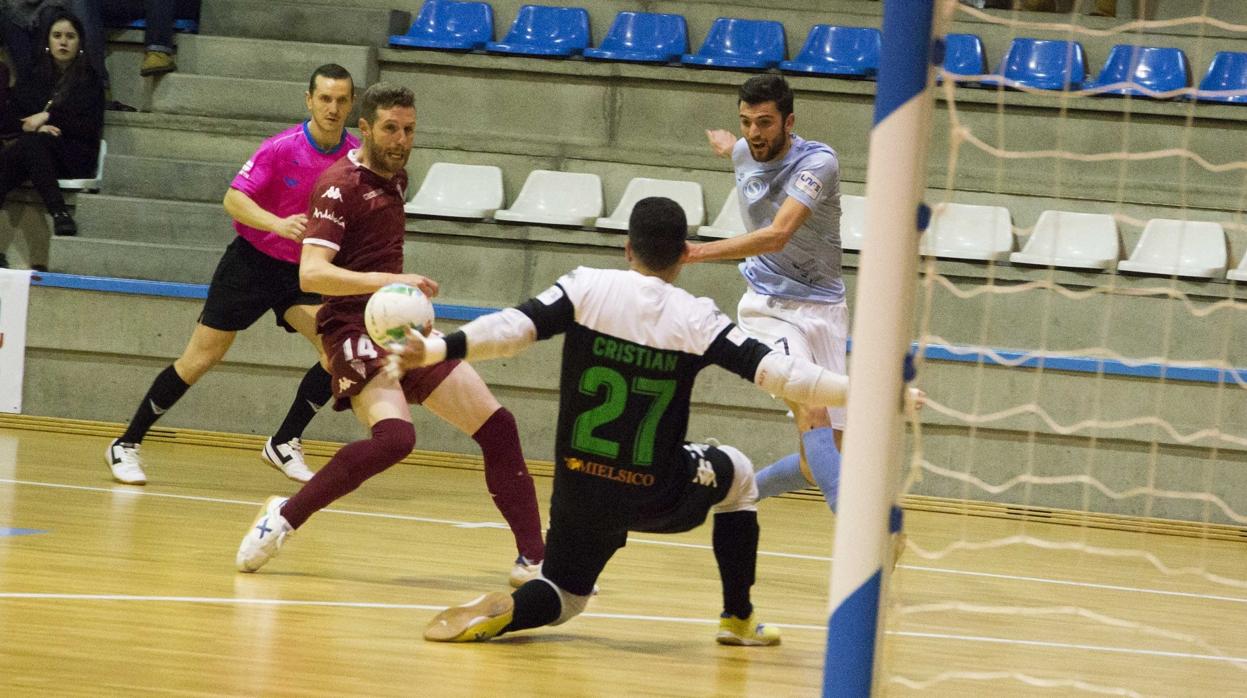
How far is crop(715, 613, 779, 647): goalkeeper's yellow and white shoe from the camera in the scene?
4.25 meters

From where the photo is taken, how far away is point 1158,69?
9.66m

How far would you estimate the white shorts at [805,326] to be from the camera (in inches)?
206

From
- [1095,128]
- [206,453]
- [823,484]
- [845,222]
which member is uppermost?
[1095,128]

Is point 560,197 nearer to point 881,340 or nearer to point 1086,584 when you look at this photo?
point 1086,584

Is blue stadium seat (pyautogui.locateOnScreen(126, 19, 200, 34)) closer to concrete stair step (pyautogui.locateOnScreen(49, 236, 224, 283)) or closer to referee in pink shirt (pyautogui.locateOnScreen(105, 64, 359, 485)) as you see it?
concrete stair step (pyautogui.locateOnScreen(49, 236, 224, 283))

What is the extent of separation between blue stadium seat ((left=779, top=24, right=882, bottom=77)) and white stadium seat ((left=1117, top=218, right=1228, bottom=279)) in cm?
207

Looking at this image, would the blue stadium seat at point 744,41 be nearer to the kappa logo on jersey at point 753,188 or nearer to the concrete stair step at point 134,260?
the concrete stair step at point 134,260

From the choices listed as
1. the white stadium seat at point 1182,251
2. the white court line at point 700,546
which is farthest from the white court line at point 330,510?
the white stadium seat at point 1182,251

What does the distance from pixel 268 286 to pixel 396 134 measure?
2.00 meters

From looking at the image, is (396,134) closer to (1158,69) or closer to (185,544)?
(185,544)

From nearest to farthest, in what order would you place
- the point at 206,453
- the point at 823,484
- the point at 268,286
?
the point at 823,484 → the point at 268,286 → the point at 206,453

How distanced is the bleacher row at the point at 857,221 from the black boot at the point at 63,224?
2.06m

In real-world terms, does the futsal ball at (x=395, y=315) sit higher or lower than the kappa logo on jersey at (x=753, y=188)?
lower

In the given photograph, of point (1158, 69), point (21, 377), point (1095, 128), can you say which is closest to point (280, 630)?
point (21, 377)
